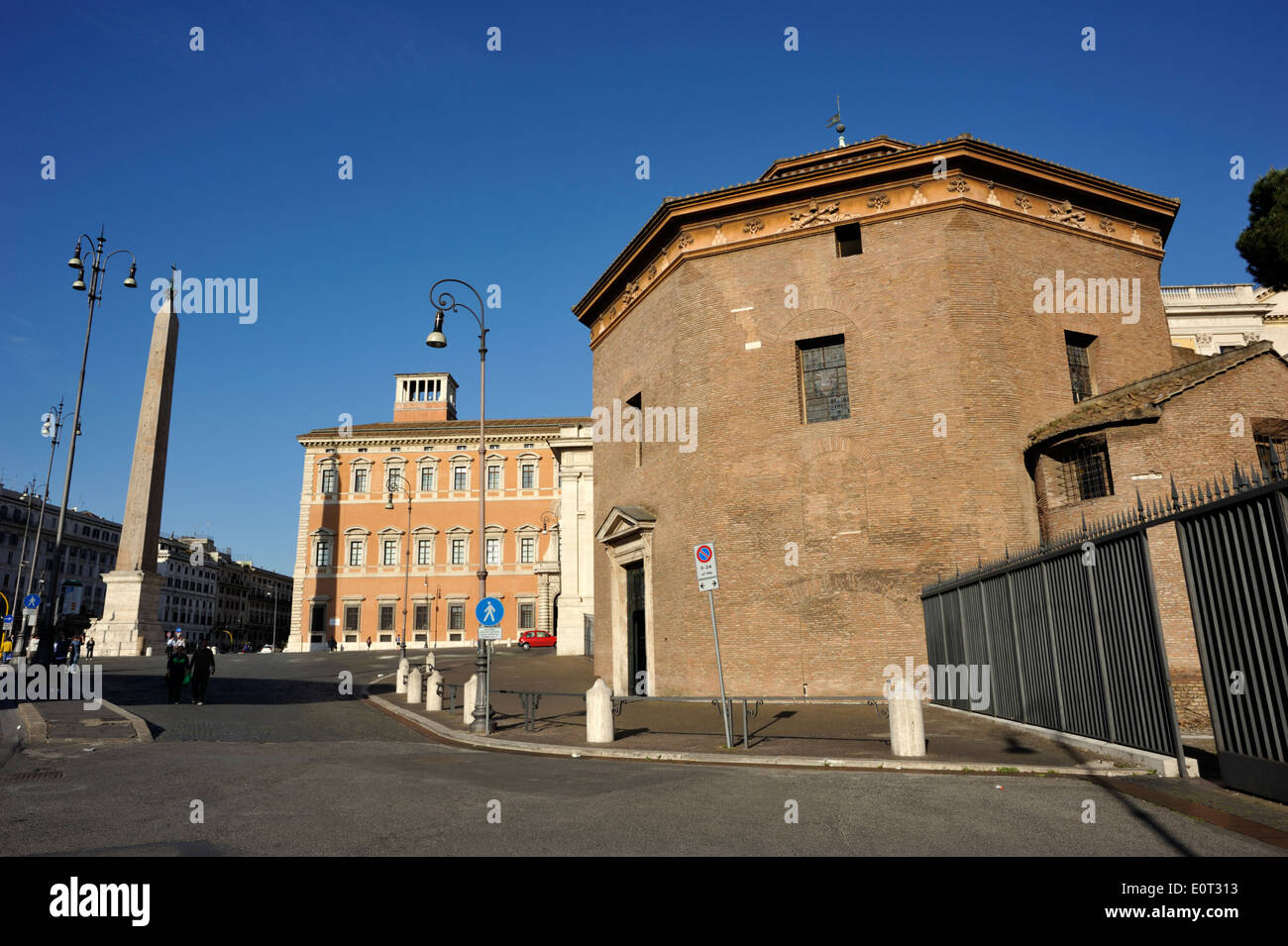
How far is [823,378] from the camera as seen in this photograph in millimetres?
19281

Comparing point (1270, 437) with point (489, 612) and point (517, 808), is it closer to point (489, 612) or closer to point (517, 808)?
point (489, 612)

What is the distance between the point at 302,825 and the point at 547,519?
54.8 metres

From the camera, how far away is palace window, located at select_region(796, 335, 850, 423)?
62.2ft

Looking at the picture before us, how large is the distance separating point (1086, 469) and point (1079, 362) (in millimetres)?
4325

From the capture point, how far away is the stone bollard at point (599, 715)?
39.7 feet

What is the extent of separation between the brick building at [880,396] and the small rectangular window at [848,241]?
6 cm

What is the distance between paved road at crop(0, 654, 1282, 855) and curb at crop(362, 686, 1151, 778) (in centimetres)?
46

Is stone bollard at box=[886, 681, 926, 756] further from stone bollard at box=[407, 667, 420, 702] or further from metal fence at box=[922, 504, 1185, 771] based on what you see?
stone bollard at box=[407, 667, 420, 702]

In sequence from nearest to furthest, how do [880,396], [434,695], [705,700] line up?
1. [705,700]
2. [880,396]
3. [434,695]

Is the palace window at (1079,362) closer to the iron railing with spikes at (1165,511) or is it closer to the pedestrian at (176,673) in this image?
the iron railing with spikes at (1165,511)

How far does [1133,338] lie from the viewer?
66.3 feet

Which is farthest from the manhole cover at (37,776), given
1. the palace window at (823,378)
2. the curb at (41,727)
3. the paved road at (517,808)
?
the palace window at (823,378)

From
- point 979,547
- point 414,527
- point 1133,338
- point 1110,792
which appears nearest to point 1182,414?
point 979,547

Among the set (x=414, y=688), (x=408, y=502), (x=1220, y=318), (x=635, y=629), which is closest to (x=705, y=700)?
(x=635, y=629)
